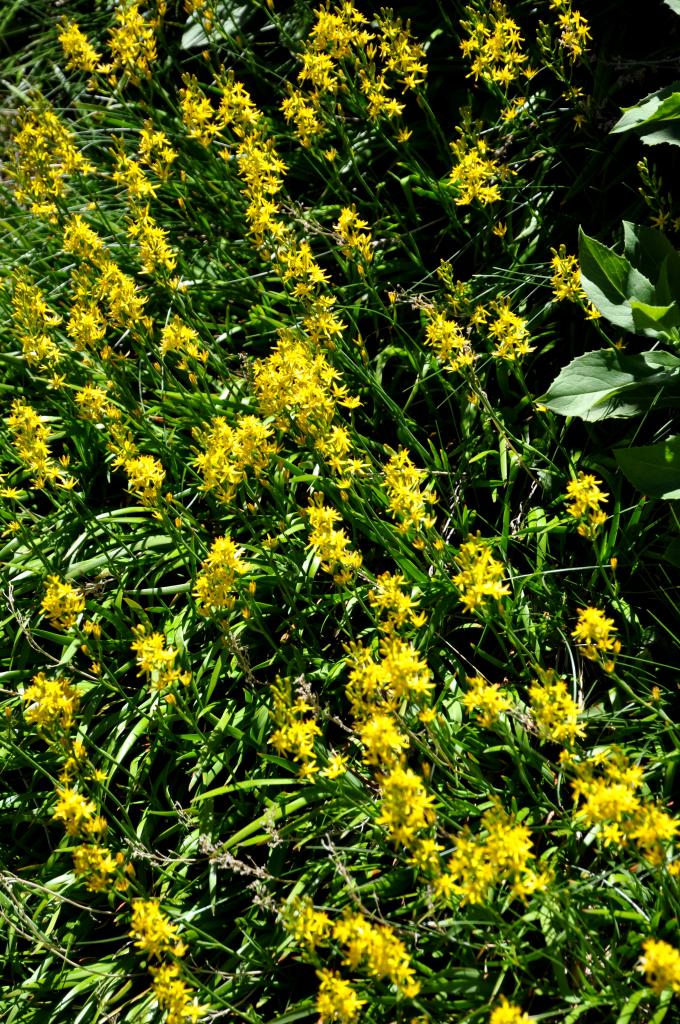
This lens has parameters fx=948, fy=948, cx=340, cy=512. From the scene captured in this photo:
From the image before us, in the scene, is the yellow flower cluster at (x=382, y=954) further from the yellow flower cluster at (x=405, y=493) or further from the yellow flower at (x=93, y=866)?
the yellow flower cluster at (x=405, y=493)

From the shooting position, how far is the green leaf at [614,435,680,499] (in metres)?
3.22

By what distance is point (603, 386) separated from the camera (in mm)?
3514

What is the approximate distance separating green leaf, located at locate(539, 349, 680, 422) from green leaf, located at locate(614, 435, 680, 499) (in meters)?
0.28

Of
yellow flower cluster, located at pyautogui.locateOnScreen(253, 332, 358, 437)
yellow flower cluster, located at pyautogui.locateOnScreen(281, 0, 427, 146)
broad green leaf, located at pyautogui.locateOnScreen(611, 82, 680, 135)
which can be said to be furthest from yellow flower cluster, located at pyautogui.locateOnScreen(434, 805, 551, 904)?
yellow flower cluster, located at pyautogui.locateOnScreen(281, 0, 427, 146)

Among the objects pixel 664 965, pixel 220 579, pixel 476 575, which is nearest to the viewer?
pixel 664 965

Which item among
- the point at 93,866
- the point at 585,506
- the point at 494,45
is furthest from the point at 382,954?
the point at 494,45

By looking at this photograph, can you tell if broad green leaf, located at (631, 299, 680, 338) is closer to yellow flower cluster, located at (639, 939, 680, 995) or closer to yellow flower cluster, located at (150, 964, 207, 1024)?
yellow flower cluster, located at (639, 939, 680, 995)

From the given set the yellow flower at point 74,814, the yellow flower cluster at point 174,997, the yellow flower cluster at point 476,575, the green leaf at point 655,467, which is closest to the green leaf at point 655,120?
the green leaf at point 655,467

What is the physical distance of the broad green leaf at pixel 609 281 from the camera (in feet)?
11.4

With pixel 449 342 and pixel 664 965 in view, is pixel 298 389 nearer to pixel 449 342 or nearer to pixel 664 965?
pixel 449 342

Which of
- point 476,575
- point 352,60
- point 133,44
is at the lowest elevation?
point 476,575

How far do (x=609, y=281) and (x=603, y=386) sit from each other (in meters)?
0.38

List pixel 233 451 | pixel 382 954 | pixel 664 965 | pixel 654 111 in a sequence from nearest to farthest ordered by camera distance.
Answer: pixel 664 965
pixel 382 954
pixel 233 451
pixel 654 111

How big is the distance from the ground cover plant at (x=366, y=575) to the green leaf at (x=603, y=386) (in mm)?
14
